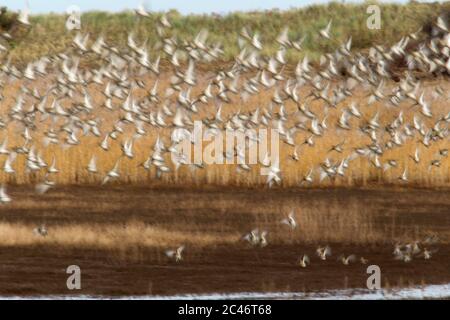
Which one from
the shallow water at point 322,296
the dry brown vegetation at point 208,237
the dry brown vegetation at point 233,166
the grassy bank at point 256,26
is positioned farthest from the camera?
the grassy bank at point 256,26

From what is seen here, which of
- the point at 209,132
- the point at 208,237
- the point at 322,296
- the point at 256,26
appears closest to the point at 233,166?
the point at 209,132

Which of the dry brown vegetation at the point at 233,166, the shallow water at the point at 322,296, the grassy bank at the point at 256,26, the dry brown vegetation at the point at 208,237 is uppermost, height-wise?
the grassy bank at the point at 256,26

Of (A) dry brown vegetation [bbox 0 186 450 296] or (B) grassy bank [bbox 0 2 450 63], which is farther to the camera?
(B) grassy bank [bbox 0 2 450 63]

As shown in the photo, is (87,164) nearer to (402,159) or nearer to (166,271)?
(402,159)

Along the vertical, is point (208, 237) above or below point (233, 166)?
below

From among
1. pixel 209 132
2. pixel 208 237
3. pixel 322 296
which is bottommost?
pixel 322 296

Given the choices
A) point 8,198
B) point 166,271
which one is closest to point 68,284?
point 166,271

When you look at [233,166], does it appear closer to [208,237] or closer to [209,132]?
[209,132]

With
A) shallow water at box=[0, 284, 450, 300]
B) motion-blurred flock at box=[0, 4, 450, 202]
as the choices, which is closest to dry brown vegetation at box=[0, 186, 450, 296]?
shallow water at box=[0, 284, 450, 300]

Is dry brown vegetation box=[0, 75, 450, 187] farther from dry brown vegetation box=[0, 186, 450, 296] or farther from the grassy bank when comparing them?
the grassy bank

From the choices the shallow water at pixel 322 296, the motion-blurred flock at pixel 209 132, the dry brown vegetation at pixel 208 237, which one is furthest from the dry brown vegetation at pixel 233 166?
the shallow water at pixel 322 296

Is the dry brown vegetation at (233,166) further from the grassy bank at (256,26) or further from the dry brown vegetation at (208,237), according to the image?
the grassy bank at (256,26)

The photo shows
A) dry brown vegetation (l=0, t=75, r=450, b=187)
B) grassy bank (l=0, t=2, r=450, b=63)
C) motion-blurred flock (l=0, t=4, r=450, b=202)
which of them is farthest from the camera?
grassy bank (l=0, t=2, r=450, b=63)
